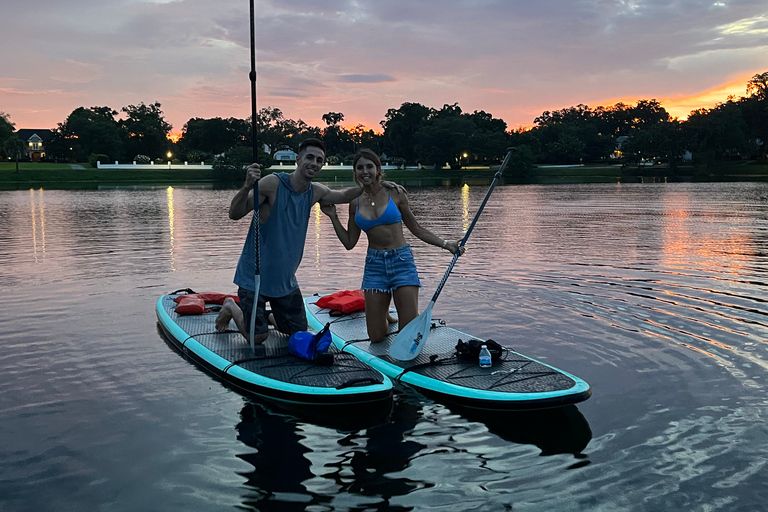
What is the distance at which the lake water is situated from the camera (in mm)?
5180

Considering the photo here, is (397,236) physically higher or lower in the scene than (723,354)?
higher

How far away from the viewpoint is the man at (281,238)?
7.61 meters

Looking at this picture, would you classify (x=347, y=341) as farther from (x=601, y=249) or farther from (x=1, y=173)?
(x=1, y=173)

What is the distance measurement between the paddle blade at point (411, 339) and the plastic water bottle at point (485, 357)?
2.57ft

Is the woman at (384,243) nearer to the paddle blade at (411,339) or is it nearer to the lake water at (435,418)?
the paddle blade at (411,339)

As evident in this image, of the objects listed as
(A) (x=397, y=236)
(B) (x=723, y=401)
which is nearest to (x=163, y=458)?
(A) (x=397, y=236)

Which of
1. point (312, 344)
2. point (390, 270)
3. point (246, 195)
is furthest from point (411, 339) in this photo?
point (246, 195)

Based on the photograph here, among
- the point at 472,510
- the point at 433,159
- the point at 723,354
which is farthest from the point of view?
the point at 433,159

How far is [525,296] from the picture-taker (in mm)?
12328

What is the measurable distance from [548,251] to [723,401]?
468 inches

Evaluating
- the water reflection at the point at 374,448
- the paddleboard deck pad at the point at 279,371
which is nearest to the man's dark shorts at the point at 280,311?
the paddleboard deck pad at the point at 279,371

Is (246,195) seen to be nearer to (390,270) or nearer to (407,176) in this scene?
(390,270)

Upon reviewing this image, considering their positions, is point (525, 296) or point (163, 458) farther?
point (525, 296)

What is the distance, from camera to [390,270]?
802 centimetres
